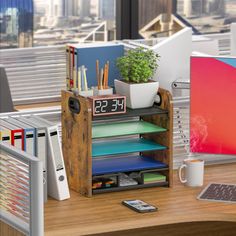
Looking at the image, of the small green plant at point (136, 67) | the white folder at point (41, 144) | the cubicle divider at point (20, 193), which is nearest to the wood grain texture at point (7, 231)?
the cubicle divider at point (20, 193)

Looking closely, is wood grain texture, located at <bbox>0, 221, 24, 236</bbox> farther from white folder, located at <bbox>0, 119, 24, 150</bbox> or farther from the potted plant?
the potted plant

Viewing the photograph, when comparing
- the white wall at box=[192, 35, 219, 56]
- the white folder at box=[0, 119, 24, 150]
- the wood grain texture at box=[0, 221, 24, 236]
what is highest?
the white wall at box=[192, 35, 219, 56]

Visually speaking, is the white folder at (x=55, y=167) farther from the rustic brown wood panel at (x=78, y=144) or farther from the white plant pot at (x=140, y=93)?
the white plant pot at (x=140, y=93)

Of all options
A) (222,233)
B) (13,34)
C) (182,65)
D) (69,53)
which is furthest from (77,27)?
(222,233)

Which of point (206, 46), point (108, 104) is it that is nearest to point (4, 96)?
point (206, 46)

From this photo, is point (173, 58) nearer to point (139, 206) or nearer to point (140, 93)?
point (140, 93)

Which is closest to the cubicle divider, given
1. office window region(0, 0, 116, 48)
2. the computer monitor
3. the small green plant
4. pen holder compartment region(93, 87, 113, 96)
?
pen holder compartment region(93, 87, 113, 96)

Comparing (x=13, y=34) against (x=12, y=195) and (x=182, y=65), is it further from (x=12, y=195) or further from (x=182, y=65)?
(x=12, y=195)
